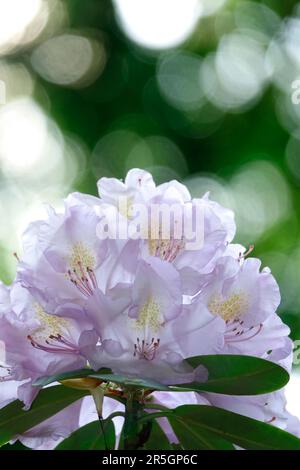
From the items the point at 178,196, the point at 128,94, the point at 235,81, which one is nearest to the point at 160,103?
the point at 128,94

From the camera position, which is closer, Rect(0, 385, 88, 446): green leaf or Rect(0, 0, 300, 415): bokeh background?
Rect(0, 385, 88, 446): green leaf

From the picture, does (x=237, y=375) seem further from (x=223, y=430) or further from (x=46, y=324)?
(x=46, y=324)

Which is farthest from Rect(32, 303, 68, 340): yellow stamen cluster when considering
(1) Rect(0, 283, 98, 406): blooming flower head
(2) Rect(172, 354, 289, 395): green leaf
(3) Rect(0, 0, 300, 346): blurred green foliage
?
(3) Rect(0, 0, 300, 346): blurred green foliage

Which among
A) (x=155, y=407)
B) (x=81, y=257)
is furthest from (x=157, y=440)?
(x=81, y=257)

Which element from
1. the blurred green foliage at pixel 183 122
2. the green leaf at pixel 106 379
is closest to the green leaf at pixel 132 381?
the green leaf at pixel 106 379

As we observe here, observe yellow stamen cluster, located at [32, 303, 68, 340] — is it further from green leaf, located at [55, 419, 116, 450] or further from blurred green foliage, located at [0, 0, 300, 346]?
blurred green foliage, located at [0, 0, 300, 346]

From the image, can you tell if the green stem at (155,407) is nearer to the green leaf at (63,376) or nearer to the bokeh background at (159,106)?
the green leaf at (63,376)
